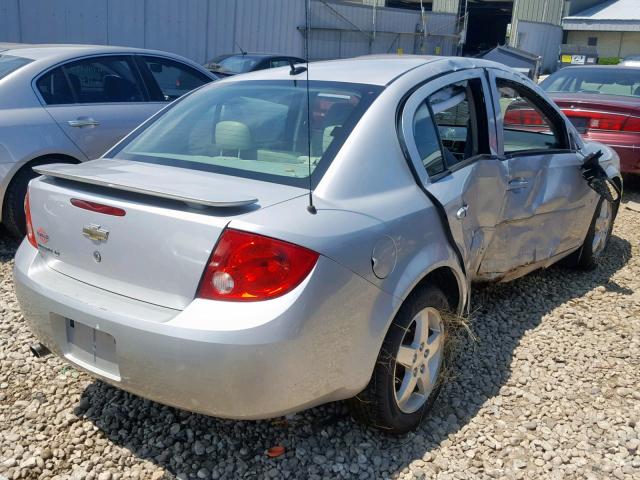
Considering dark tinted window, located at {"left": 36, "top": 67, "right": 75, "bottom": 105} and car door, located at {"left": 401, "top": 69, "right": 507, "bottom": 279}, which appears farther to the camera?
dark tinted window, located at {"left": 36, "top": 67, "right": 75, "bottom": 105}

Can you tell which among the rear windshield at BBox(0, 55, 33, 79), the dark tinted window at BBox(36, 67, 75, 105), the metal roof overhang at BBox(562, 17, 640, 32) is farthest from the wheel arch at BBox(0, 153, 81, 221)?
the metal roof overhang at BBox(562, 17, 640, 32)

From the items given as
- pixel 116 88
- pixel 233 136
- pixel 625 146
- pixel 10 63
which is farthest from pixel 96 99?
pixel 625 146

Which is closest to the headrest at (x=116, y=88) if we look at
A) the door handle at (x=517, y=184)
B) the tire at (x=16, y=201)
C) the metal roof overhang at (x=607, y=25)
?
the tire at (x=16, y=201)

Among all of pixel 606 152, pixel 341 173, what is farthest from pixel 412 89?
pixel 606 152

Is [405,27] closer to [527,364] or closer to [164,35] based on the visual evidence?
[164,35]

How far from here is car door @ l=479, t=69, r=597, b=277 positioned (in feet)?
12.2

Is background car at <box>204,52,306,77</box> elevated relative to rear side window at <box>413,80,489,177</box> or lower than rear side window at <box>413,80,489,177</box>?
lower

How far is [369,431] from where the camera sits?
9.61 ft

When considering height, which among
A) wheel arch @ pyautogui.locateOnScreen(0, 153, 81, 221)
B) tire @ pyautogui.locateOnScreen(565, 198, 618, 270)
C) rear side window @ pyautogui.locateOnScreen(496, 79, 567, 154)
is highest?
rear side window @ pyautogui.locateOnScreen(496, 79, 567, 154)

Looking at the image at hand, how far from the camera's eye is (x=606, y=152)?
5180mm

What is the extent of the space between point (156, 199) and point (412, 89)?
133cm

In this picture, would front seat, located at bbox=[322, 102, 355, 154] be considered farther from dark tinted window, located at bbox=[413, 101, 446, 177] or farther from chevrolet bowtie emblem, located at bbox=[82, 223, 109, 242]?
chevrolet bowtie emblem, located at bbox=[82, 223, 109, 242]

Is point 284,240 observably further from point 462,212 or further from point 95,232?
point 462,212

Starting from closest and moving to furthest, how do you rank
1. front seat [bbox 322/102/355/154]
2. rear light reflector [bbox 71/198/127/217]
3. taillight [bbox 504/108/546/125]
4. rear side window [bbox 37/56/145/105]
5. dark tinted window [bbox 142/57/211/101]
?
rear light reflector [bbox 71/198/127/217] → front seat [bbox 322/102/355/154] → taillight [bbox 504/108/546/125] → rear side window [bbox 37/56/145/105] → dark tinted window [bbox 142/57/211/101]
